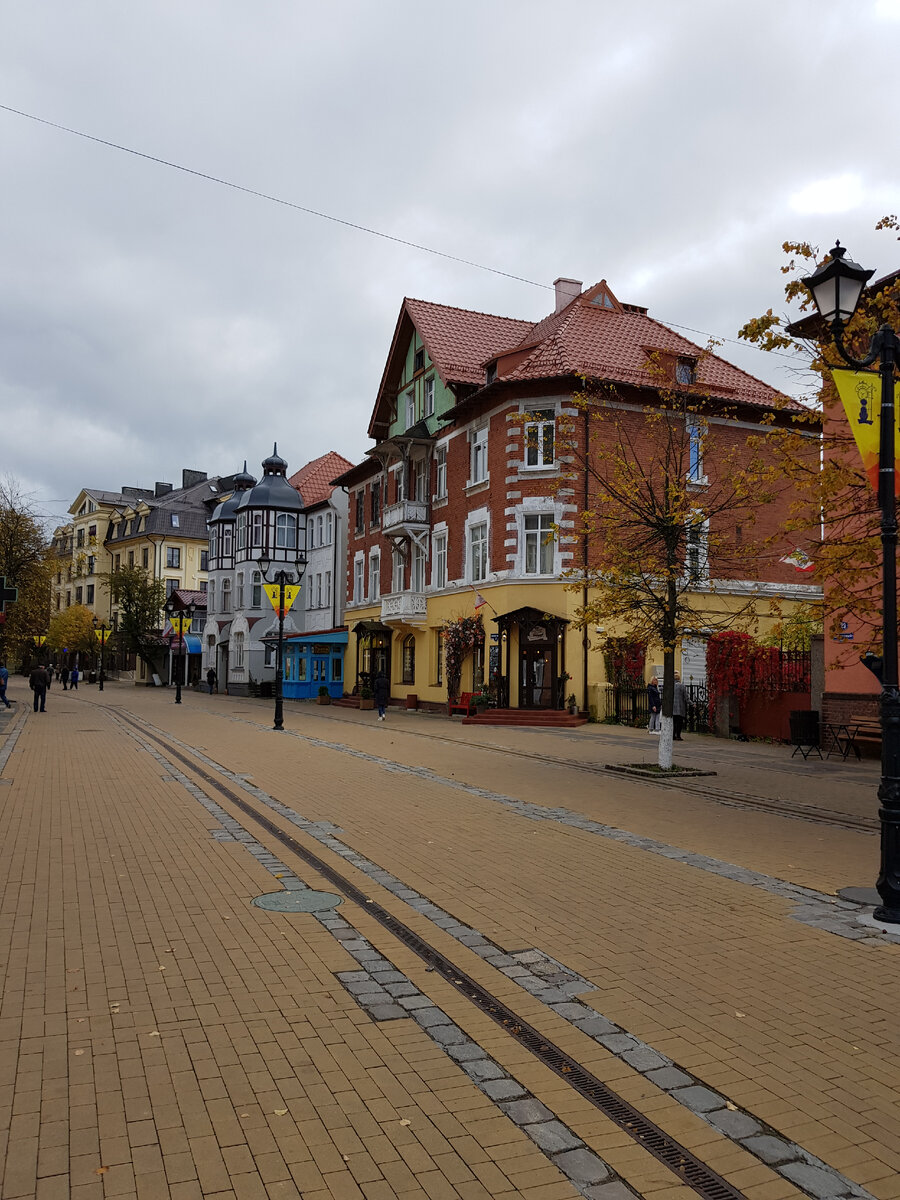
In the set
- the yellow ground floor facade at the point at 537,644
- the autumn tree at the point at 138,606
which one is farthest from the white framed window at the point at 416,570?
the autumn tree at the point at 138,606

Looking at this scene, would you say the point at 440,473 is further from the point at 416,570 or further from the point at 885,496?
the point at 885,496

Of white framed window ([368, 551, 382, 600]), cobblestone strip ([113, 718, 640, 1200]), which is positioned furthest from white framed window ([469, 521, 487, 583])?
cobblestone strip ([113, 718, 640, 1200])

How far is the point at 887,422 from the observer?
7.82 metres

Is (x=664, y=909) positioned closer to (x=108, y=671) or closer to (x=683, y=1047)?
(x=683, y=1047)

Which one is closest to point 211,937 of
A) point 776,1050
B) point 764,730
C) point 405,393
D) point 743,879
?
point 776,1050

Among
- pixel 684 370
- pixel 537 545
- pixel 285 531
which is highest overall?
pixel 684 370

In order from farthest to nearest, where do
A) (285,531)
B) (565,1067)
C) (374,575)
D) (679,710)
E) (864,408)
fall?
(285,531) < (374,575) < (679,710) < (864,408) < (565,1067)

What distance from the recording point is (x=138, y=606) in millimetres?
65625

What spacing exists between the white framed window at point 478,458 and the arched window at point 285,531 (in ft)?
78.5

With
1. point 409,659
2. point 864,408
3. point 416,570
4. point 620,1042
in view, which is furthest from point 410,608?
point 620,1042

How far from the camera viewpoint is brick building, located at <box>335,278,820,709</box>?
3083 centimetres

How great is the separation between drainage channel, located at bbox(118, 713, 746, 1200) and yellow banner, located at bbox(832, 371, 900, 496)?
5.25 metres

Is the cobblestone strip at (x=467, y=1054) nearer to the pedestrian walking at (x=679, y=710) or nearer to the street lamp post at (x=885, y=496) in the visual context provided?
the street lamp post at (x=885, y=496)

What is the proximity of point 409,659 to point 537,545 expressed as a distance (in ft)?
34.3
